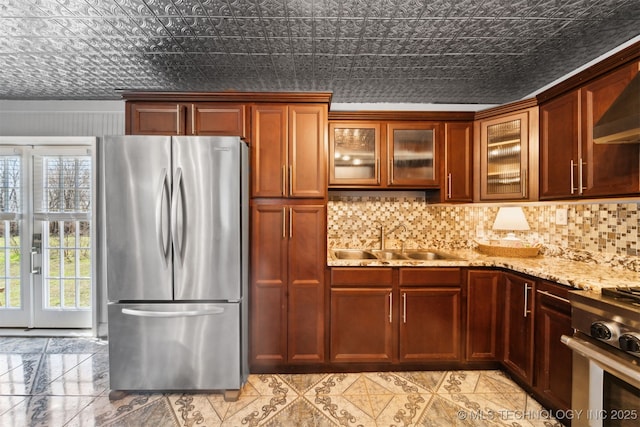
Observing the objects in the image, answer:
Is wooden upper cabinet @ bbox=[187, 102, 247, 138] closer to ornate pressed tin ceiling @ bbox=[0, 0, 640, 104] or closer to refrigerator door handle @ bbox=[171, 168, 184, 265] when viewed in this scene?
ornate pressed tin ceiling @ bbox=[0, 0, 640, 104]

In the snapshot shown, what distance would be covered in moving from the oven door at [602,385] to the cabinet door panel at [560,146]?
1.12 metres

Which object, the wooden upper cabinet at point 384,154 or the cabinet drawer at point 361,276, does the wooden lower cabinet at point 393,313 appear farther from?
the wooden upper cabinet at point 384,154

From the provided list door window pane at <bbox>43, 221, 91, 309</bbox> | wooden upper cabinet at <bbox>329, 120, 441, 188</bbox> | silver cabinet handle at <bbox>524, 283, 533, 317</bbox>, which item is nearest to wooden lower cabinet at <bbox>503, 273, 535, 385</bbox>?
silver cabinet handle at <bbox>524, 283, 533, 317</bbox>

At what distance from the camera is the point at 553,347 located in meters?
1.89

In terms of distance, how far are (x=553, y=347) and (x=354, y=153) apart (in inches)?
83.6

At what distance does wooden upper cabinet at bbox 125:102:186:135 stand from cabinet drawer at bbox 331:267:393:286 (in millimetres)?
1796

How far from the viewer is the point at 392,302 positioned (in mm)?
2412

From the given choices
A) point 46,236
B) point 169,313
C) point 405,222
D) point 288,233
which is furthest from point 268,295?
point 46,236

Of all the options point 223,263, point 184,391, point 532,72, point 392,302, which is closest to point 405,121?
point 532,72

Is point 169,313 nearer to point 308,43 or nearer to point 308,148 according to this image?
point 308,148

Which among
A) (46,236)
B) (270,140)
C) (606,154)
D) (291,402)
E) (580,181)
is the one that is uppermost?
(270,140)

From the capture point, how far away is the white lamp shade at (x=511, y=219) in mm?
2695

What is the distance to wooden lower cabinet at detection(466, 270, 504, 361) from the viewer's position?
2.40 metres

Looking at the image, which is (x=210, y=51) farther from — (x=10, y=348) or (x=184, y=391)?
(x=10, y=348)
